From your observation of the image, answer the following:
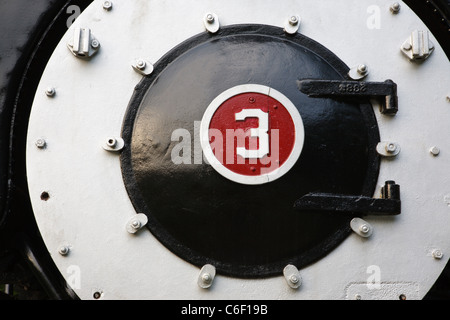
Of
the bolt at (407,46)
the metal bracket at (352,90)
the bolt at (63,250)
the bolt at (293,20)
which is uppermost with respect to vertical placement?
the bolt at (293,20)

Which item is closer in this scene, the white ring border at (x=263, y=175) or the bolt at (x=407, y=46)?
the white ring border at (x=263, y=175)

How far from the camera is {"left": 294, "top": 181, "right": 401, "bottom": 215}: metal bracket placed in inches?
55.7

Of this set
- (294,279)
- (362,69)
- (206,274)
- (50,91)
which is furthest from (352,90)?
(50,91)

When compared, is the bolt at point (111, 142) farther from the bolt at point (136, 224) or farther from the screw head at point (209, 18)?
the screw head at point (209, 18)

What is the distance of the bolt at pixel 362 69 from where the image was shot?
1.48m

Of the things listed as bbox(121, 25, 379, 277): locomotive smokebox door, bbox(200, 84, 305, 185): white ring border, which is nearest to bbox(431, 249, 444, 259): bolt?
bbox(121, 25, 379, 277): locomotive smokebox door

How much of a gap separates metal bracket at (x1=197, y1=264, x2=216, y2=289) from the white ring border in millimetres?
344

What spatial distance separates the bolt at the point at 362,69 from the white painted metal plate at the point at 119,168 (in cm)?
4

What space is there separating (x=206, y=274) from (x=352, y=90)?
2.94 feet

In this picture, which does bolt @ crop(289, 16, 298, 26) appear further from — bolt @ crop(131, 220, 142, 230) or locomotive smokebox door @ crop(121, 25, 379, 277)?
bolt @ crop(131, 220, 142, 230)

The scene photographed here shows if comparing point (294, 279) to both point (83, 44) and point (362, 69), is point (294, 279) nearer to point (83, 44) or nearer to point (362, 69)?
point (362, 69)

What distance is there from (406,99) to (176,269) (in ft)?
3.71

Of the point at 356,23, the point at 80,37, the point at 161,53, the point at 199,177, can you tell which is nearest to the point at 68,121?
the point at 80,37

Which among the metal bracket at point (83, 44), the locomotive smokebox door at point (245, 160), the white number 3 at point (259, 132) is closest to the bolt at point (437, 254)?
the locomotive smokebox door at point (245, 160)
